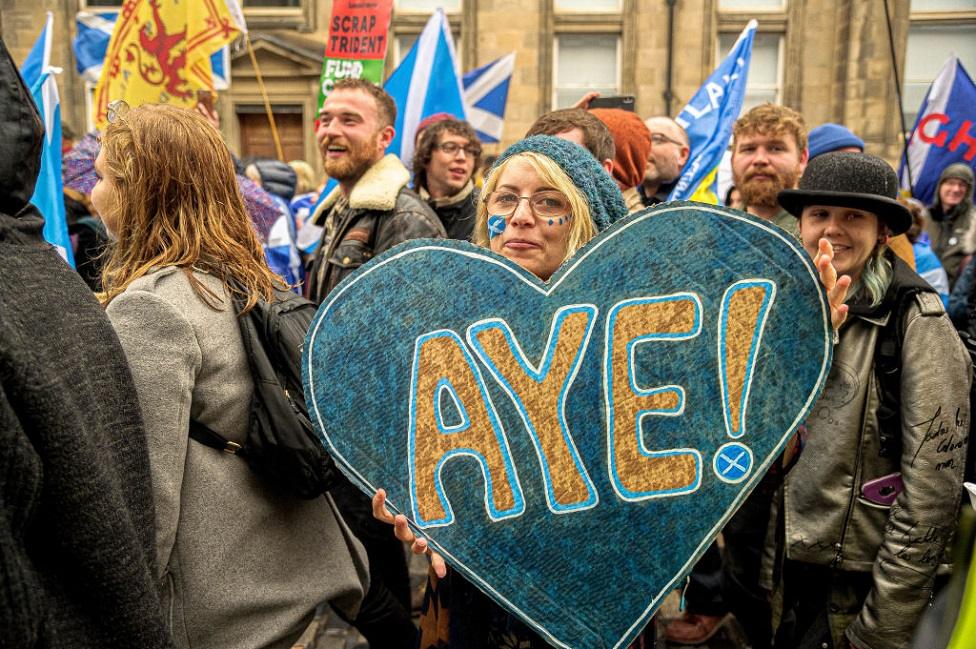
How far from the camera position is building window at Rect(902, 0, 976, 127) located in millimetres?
12836

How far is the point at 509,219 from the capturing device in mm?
1583

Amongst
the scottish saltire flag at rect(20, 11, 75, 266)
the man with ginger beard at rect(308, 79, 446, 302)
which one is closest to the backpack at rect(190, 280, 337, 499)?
the man with ginger beard at rect(308, 79, 446, 302)

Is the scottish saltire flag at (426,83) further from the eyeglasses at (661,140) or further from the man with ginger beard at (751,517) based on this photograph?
the man with ginger beard at (751,517)

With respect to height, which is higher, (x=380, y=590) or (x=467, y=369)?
(x=467, y=369)

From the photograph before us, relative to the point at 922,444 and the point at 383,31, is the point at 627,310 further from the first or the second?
the point at 383,31

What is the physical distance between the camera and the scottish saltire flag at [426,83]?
512 centimetres

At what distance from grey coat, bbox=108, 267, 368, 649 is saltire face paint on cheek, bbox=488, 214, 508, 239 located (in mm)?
544

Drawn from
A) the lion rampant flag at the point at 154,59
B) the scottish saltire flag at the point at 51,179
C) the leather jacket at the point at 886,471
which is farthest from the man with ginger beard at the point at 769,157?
the lion rampant flag at the point at 154,59

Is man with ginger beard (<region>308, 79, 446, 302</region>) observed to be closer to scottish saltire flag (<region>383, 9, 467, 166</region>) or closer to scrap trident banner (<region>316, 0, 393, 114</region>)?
scottish saltire flag (<region>383, 9, 467, 166</region>)

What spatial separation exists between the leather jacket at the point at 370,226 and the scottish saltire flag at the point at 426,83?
7.38 feet

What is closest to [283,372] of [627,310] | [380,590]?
[627,310]

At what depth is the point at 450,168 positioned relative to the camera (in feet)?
12.4

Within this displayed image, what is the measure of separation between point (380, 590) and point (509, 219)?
4.31 ft

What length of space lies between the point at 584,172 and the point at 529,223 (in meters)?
0.15
